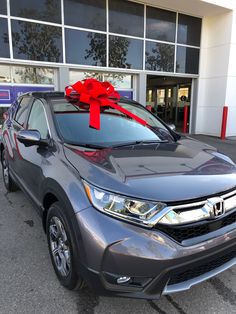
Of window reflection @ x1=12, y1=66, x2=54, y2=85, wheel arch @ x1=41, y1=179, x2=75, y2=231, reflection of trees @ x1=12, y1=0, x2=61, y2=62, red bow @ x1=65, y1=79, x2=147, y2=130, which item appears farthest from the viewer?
window reflection @ x1=12, y1=66, x2=54, y2=85

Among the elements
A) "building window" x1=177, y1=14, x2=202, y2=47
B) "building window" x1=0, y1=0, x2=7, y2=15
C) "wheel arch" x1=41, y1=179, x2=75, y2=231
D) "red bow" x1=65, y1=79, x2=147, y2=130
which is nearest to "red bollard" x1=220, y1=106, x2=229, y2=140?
"building window" x1=177, y1=14, x2=202, y2=47

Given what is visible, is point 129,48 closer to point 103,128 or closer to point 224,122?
point 224,122

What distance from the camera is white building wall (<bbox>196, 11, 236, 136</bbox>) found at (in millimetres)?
12594

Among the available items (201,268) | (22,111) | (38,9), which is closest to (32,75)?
(38,9)

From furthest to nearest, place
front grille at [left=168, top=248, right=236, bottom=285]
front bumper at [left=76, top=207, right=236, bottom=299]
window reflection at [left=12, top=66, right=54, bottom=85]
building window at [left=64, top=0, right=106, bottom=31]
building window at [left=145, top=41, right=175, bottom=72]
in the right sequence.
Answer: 1. building window at [left=145, top=41, right=175, bottom=72]
2. building window at [left=64, top=0, right=106, bottom=31]
3. window reflection at [left=12, top=66, right=54, bottom=85]
4. front grille at [left=168, top=248, right=236, bottom=285]
5. front bumper at [left=76, top=207, right=236, bottom=299]

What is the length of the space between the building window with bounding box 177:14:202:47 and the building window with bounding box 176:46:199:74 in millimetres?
290

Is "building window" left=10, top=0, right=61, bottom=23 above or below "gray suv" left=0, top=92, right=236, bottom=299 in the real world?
above

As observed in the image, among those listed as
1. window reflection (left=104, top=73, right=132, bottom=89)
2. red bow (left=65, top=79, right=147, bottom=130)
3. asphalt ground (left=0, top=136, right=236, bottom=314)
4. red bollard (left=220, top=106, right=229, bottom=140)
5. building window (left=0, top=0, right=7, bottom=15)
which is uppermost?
building window (left=0, top=0, right=7, bottom=15)

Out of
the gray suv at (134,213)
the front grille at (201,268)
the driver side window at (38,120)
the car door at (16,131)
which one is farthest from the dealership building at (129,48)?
the front grille at (201,268)

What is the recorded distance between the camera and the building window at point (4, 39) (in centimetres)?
922

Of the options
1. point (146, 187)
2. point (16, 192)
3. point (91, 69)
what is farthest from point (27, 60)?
point (146, 187)

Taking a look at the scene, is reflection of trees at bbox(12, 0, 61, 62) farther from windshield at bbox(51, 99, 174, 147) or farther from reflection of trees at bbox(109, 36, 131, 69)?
windshield at bbox(51, 99, 174, 147)

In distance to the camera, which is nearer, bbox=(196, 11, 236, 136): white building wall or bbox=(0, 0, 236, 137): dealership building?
bbox=(0, 0, 236, 137): dealership building

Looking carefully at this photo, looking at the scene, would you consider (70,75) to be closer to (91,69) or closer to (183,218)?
(91,69)
